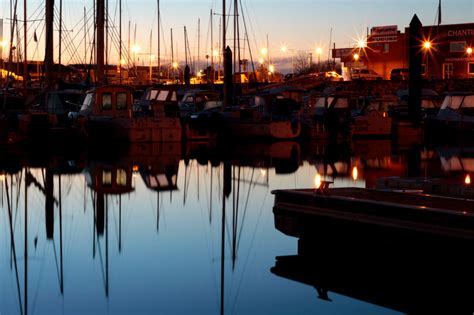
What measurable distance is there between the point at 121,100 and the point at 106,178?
15090mm

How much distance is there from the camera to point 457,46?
80.1 metres

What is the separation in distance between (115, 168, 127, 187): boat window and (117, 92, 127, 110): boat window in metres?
12.5

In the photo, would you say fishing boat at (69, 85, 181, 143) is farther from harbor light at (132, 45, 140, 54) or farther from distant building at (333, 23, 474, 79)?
harbor light at (132, 45, 140, 54)

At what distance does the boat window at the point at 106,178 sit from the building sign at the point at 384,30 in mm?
66013

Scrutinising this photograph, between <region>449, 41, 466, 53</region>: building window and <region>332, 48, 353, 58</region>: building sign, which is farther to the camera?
<region>332, 48, 353, 58</region>: building sign

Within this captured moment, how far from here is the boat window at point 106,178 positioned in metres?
23.5

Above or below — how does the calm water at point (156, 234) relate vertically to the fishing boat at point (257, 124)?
below

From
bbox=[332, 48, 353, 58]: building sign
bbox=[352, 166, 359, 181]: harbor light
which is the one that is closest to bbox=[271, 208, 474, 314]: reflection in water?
bbox=[352, 166, 359, 181]: harbor light

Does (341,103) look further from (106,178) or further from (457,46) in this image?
(457,46)

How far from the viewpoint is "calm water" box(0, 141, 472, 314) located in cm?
1045

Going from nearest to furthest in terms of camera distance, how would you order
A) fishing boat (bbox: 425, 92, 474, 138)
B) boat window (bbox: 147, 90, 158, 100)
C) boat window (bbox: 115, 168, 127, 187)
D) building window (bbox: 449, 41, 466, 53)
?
boat window (bbox: 115, 168, 127, 187) < fishing boat (bbox: 425, 92, 474, 138) < boat window (bbox: 147, 90, 158, 100) < building window (bbox: 449, 41, 466, 53)

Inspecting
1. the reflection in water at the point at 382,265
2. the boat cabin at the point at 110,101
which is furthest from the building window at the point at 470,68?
the reflection in water at the point at 382,265

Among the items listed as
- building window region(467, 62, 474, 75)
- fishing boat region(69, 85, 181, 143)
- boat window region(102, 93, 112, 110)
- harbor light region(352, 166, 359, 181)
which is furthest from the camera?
building window region(467, 62, 474, 75)

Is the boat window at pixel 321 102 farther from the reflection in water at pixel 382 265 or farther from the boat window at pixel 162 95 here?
the reflection in water at pixel 382 265
